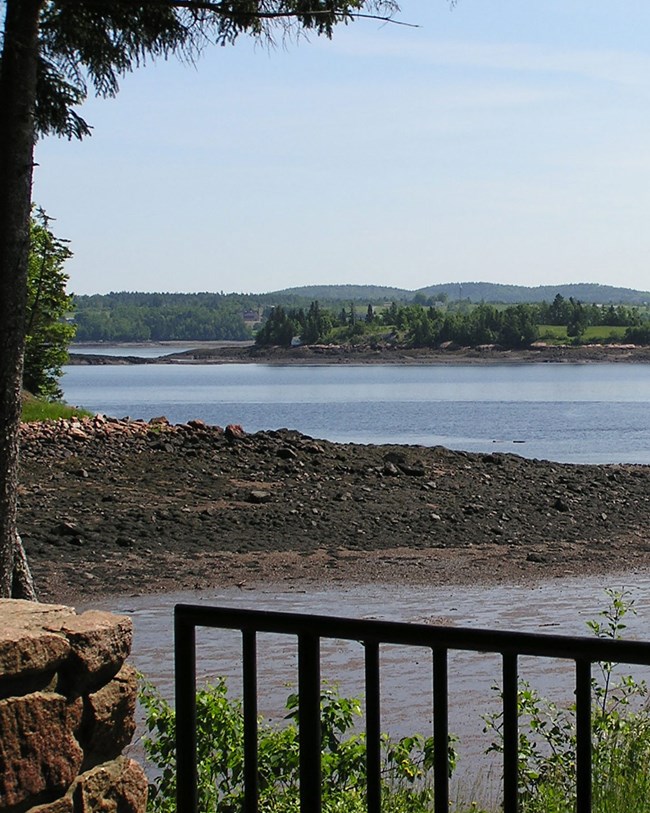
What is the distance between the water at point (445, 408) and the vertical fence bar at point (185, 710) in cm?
3588

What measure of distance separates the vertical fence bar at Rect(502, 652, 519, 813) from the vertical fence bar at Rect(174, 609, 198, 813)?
81cm

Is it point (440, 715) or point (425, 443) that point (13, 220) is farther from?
point (425, 443)

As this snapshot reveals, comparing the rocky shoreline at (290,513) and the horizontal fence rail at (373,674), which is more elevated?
the horizontal fence rail at (373,674)

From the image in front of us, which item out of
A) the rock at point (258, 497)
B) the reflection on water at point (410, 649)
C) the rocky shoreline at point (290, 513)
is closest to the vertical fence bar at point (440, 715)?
the reflection on water at point (410, 649)

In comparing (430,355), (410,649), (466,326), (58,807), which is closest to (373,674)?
(58,807)

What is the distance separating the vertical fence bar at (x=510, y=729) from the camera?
284cm

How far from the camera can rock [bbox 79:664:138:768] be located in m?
3.30

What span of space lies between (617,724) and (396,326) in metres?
178

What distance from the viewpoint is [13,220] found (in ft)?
25.0

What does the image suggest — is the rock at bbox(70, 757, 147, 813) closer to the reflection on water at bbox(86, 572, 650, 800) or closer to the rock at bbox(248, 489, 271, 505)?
the reflection on water at bbox(86, 572, 650, 800)

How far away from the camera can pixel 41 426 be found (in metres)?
Result: 23.4

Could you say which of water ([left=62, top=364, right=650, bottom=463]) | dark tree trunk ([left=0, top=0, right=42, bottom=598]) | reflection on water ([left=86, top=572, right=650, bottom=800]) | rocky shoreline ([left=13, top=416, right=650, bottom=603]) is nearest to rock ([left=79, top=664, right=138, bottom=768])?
reflection on water ([left=86, top=572, right=650, bottom=800])

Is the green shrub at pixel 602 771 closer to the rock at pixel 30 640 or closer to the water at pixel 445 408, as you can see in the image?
the rock at pixel 30 640

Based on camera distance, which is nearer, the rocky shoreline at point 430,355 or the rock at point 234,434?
the rock at point 234,434
